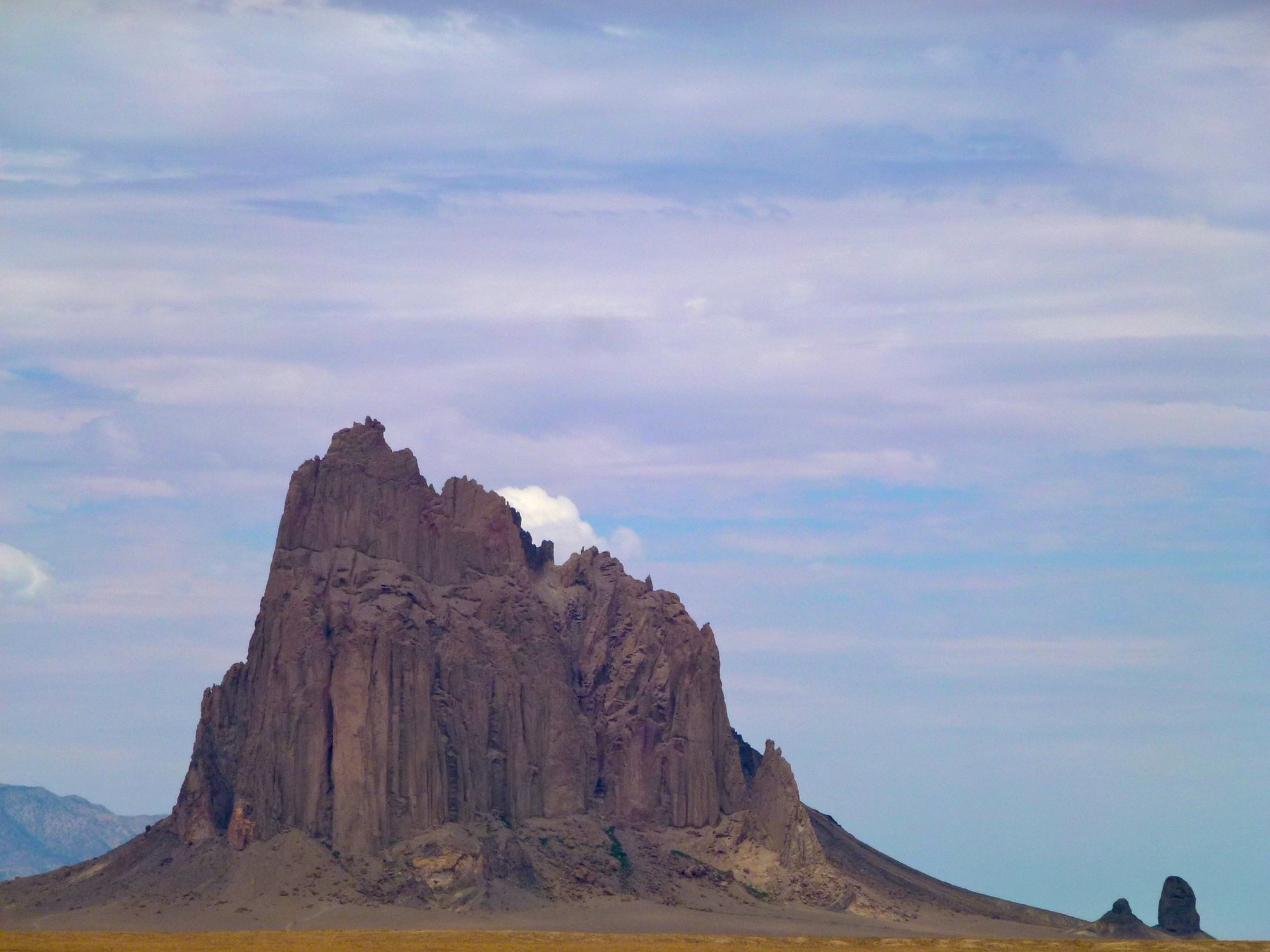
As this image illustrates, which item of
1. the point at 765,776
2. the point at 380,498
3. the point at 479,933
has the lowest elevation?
the point at 479,933

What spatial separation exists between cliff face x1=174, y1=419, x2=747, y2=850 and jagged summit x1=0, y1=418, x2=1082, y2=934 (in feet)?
0.68

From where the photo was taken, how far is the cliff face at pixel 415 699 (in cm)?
18225

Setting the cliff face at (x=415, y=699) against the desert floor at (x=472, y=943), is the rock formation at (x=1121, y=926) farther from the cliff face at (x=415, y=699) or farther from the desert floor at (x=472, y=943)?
the cliff face at (x=415, y=699)

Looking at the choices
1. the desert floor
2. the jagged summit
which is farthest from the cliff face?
the desert floor

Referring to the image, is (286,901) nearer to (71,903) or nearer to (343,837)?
(343,837)

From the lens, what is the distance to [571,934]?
548ft

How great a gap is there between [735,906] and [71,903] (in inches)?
2375

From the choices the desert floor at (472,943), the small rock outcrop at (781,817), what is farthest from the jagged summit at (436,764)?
the desert floor at (472,943)

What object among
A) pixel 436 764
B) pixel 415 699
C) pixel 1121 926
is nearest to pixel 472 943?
pixel 436 764

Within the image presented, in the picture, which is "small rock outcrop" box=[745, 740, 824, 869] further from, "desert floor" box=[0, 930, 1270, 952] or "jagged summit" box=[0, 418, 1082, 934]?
"desert floor" box=[0, 930, 1270, 952]

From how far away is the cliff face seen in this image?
18225 cm

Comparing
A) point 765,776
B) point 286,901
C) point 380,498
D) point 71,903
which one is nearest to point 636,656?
point 765,776

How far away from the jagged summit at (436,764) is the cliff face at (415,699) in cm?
21

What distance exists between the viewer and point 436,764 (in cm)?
18575
